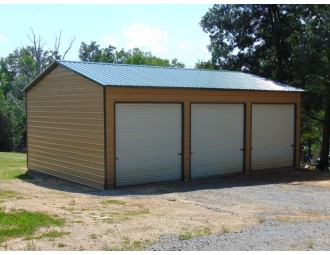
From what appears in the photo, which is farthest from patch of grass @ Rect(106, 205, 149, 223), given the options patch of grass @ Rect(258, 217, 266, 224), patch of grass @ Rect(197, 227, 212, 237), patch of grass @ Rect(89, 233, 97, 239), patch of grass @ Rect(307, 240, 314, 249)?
patch of grass @ Rect(307, 240, 314, 249)

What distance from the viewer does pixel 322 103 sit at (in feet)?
68.2

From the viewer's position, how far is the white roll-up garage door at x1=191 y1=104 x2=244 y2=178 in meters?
15.5

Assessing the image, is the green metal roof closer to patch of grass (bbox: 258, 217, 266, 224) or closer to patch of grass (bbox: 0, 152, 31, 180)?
patch of grass (bbox: 0, 152, 31, 180)

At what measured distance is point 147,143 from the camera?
47.2 ft

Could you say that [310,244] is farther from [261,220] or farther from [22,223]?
[22,223]

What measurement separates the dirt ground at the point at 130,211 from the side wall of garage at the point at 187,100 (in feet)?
3.46

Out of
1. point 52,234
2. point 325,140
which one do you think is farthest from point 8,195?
point 325,140

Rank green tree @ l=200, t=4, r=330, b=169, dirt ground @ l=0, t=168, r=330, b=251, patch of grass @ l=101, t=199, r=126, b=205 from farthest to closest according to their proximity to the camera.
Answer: green tree @ l=200, t=4, r=330, b=169
patch of grass @ l=101, t=199, r=126, b=205
dirt ground @ l=0, t=168, r=330, b=251

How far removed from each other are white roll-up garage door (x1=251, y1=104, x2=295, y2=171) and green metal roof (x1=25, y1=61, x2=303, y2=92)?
826 millimetres

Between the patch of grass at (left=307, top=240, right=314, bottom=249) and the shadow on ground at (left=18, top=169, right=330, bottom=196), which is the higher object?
the patch of grass at (left=307, top=240, right=314, bottom=249)

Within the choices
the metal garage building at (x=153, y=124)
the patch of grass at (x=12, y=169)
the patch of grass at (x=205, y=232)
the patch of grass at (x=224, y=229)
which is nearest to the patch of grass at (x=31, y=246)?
the patch of grass at (x=205, y=232)

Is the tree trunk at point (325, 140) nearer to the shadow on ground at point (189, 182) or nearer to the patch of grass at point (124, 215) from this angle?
the shadow on ground at point (189, 182)

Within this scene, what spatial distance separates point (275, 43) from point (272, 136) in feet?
27.5

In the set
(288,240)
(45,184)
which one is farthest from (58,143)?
(288,240)
